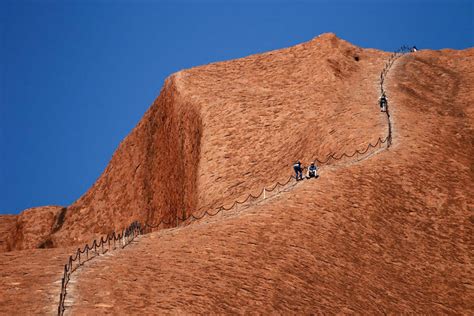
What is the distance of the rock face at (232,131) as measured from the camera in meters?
58.4

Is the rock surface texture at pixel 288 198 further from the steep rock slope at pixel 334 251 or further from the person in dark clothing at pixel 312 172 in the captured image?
the person in dark clothing at pixel 312 172

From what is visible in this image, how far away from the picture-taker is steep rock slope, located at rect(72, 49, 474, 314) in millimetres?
31625

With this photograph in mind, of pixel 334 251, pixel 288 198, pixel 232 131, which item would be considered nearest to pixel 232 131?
pixel 232 131

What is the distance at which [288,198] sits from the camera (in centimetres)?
4359

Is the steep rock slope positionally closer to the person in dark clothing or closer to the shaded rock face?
the person in dark clothing

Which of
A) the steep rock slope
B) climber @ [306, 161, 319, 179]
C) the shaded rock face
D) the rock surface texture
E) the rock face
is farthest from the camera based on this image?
the shaded rock face

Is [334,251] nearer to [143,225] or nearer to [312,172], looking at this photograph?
[312,172]

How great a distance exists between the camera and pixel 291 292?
33375 millimetres

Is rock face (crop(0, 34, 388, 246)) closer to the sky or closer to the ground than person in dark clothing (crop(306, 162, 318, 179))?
closer to the sky

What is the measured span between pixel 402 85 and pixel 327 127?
1193cm

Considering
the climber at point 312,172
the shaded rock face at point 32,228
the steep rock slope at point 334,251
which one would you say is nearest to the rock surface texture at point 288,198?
the steep rock slope at point 334,251

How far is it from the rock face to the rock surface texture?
0.17 m

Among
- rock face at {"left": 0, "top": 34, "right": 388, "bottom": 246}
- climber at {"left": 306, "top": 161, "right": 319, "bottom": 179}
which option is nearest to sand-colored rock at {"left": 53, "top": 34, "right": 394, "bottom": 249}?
rock face at {"left": 0, "top": 34, "right": 388, "bottom": 246}

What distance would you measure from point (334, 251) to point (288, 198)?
6.00 metres
